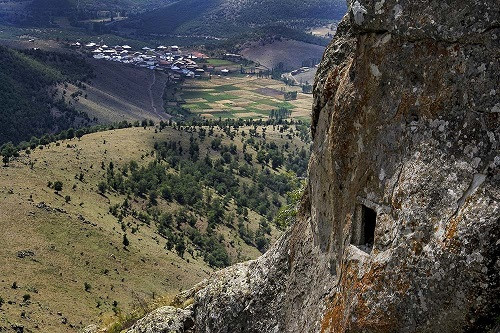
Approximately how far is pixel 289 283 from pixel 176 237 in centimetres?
6989

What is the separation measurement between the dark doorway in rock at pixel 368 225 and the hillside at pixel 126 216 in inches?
390

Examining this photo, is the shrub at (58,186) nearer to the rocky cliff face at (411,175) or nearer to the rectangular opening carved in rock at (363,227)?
the rocky cliff face at (411,175)

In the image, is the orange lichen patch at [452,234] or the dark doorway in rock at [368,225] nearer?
the orange lichen patch at [452,234]

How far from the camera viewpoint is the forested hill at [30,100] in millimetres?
144000

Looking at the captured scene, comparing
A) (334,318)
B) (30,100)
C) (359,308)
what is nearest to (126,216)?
(334,318)

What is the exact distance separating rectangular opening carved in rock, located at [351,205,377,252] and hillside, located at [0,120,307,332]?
9822mm

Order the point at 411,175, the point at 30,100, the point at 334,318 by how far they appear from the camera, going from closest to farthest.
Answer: the point at 411,175 → the point at 334,318 → the point at 30,100

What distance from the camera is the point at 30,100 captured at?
16038 cm

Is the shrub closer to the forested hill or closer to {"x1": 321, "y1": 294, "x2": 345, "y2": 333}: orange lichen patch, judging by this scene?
{"x1": 321, "y1": 294, "x2": 345, "y2": 333}: orange lichen patch

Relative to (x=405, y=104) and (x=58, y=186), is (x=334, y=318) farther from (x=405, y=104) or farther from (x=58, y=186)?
(x=58, y=186)

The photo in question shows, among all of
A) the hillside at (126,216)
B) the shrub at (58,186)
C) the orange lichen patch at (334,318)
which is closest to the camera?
the orange lichen patch at (334,318)

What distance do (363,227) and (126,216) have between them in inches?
2902

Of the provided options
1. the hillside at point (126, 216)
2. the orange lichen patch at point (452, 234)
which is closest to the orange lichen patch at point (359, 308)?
the orange lichen patch at point (452, 234)

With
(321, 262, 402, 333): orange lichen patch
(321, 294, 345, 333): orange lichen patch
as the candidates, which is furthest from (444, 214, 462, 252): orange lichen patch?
(321, 294, 345, 333): orange lichen patch
